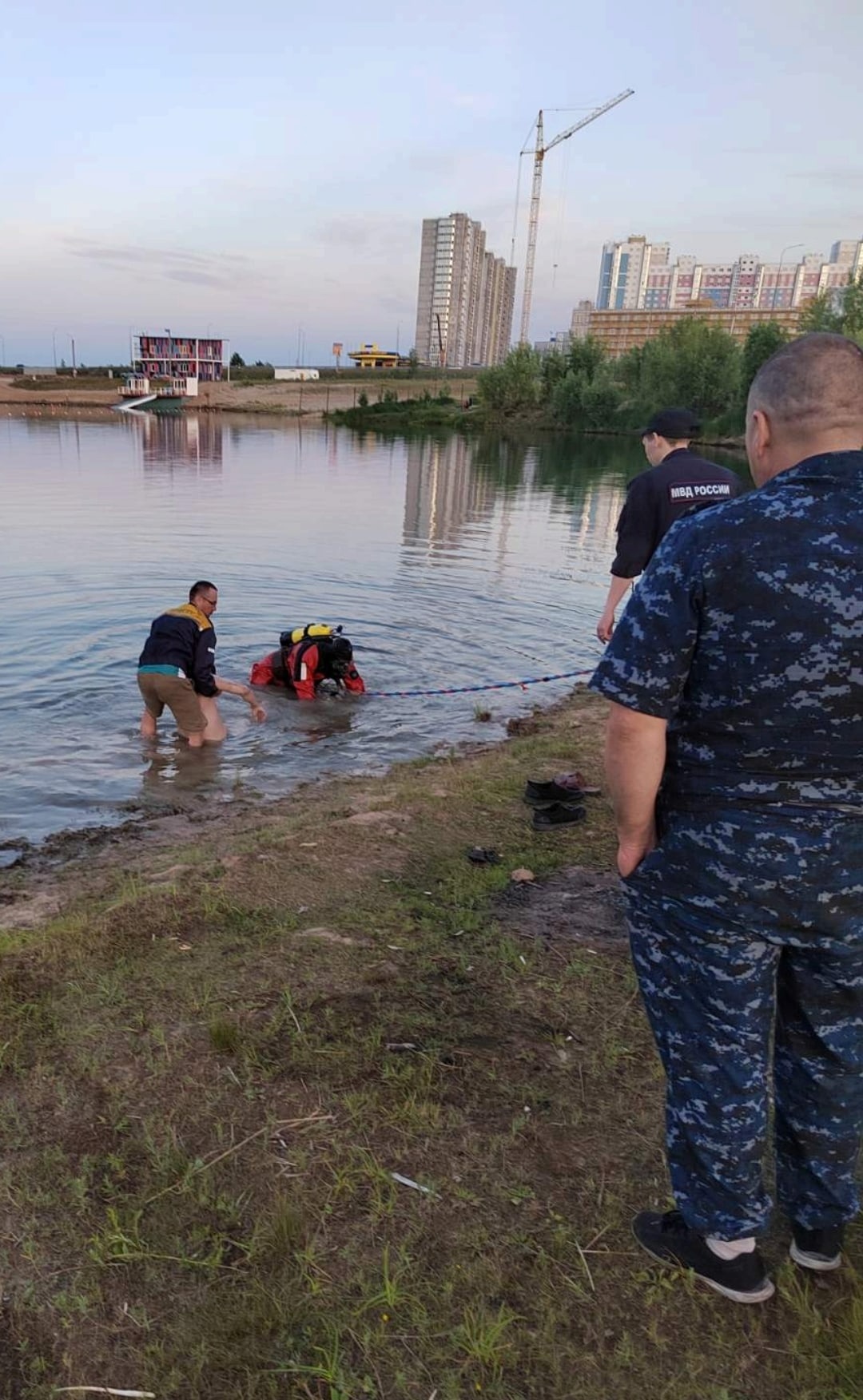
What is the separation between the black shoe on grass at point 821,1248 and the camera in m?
2.33

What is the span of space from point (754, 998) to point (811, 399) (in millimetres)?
1405

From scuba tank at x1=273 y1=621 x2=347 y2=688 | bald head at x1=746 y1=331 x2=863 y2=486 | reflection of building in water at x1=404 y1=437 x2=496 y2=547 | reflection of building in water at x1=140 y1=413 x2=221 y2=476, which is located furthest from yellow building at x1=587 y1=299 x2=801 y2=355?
bald head at x1=746 y1=331 x2=863 y2=486

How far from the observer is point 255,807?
22.7ft

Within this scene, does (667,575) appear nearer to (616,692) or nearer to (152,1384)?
(616,692)

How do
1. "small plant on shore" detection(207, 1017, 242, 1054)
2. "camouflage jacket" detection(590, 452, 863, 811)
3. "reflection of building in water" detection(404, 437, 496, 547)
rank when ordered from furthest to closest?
"reflection of building in water" detection(404, 437, 496, 547), "small plant on shore" detection(207, 1017, 242, 1054), "camouflage jacket" detection(590, 452, 863, 811)

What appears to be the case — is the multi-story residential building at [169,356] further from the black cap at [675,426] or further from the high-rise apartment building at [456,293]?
the black cap at [675,426]

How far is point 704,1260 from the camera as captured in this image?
232 cm

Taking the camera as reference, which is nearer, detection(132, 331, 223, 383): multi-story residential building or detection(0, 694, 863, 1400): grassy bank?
detection(0, 694, 863, 1400): grassy bank

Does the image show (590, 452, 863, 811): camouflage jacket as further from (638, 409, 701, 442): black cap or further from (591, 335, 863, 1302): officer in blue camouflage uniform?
(638, 409, 701, 442): black cap

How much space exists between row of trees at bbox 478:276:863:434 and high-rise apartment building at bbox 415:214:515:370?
289 feet

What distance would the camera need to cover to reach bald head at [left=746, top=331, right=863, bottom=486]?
6.35ft

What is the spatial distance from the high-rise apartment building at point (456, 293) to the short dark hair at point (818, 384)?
556 ft

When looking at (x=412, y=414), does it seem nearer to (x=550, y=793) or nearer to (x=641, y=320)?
(x=550, y=793)

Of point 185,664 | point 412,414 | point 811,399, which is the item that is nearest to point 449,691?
point 185,664
